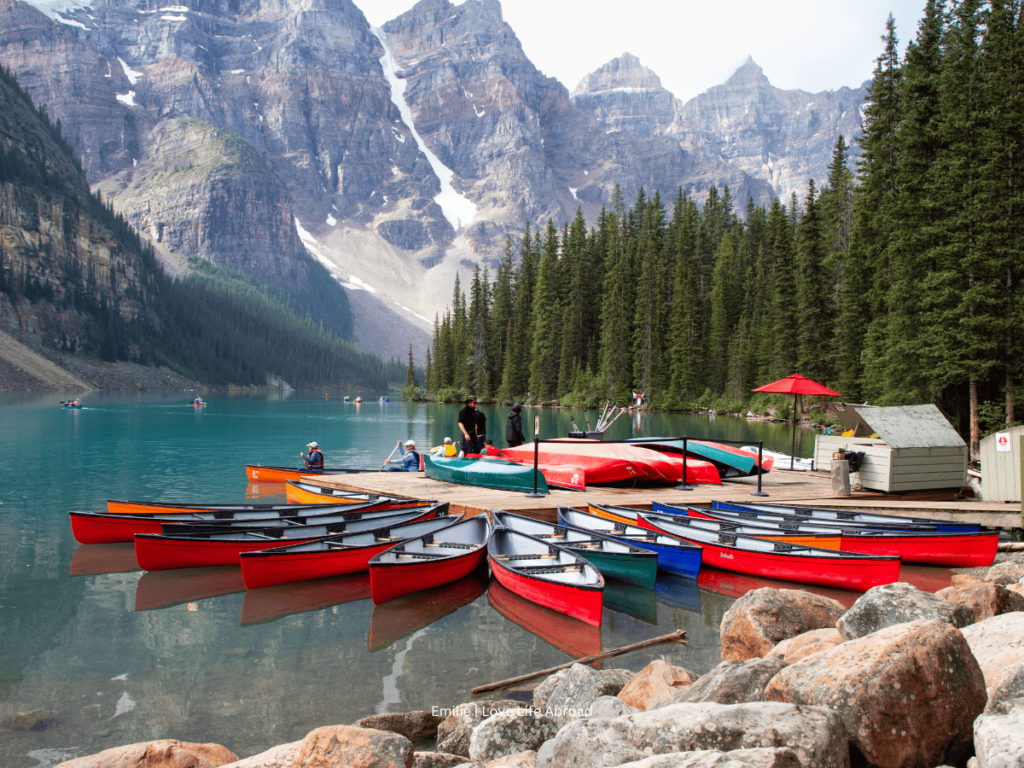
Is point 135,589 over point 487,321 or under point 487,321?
under

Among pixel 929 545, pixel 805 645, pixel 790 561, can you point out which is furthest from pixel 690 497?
pixel 805 645

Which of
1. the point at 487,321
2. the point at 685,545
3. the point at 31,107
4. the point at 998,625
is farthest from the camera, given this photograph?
the point at 31,107

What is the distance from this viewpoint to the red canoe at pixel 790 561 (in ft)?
35.3

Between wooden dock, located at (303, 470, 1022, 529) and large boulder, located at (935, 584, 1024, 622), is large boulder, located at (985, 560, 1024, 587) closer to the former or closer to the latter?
large boulder, located at (935, 584, 1024, 622)

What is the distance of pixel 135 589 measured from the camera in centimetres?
1243

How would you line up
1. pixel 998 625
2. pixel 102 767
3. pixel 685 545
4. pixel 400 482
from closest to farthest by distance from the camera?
pixel 102 767 < pixel 998 625 < pixel 685 545 < pixel 400 482

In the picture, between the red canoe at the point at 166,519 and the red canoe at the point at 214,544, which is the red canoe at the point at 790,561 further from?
the red canoe at the point at 166,519

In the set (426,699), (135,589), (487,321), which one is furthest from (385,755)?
(487,321)

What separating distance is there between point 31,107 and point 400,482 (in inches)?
7441

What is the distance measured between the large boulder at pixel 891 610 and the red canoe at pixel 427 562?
6647 millimetres

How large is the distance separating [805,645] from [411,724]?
153 inches

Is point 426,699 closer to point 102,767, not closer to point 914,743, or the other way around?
point 102,767

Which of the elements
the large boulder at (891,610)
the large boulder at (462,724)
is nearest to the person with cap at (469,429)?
the large boulder at (462,724)

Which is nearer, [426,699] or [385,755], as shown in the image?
[385,755]
